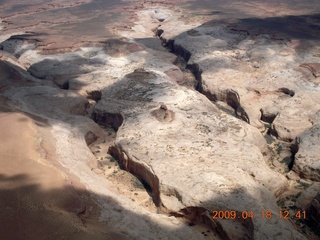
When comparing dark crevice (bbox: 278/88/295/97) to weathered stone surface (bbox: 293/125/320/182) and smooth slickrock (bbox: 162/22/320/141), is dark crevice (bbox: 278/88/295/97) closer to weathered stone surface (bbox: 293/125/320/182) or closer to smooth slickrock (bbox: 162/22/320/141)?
smooth slickrock (bbox: 162/22/320/141)

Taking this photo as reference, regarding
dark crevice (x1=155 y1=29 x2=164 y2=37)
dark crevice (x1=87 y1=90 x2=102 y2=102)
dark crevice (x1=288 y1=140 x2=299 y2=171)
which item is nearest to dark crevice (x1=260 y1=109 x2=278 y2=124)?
dark crevice (x1=288 y1=140 x2=299 y2=171)

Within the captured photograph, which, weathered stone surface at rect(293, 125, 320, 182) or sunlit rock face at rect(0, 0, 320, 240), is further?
weathered stone surface at rect(293, 125, 320, 182)

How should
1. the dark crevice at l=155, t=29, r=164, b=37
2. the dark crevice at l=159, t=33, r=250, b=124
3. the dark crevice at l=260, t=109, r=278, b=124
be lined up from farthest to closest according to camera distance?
the dark crevice at l=155, t=29, r=164, b=37 < the dark crevice at l=159, t=33, r=250, b=124 < the dark crevice at l=260, t=109, r=278, b=124

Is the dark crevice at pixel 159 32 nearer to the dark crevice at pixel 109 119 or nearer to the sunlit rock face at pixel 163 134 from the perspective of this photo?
the sunlit rock face at pixel 163 134

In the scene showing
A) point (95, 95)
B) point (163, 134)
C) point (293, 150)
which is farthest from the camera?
point (95, 95)

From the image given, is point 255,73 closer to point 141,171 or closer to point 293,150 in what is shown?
point 293,150

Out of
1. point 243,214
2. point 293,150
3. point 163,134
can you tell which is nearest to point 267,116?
point 293,150

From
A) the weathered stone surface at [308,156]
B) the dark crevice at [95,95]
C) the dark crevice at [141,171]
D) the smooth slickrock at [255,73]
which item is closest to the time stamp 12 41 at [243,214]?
the dark crevice at [141,171]

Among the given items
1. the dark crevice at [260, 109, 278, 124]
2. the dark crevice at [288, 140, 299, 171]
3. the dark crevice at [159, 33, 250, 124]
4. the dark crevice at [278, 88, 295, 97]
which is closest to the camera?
the dark crevice at [288, 140, 299, 171]

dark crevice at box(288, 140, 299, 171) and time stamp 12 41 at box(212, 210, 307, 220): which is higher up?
time stamp 12 41 at box(212, 210, 307, 220)
